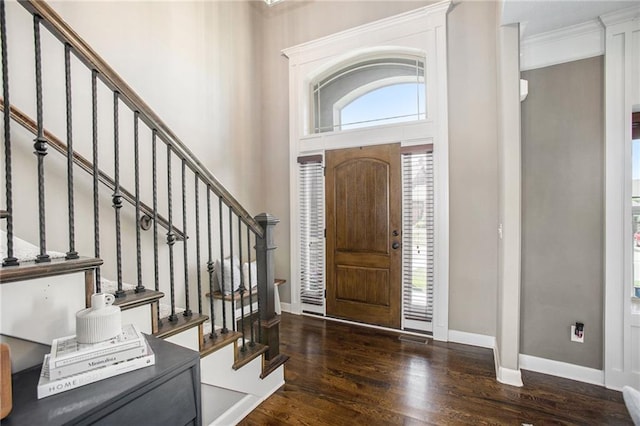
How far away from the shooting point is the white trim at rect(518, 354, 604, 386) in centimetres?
220

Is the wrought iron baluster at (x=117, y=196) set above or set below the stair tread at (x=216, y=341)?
above

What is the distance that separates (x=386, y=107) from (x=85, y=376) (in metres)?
3.36

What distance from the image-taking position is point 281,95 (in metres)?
3.87

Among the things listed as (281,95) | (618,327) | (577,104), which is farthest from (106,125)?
(618,327)

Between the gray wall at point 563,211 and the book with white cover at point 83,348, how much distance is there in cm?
274

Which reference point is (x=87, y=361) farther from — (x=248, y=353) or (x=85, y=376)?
(x=248, y=353)

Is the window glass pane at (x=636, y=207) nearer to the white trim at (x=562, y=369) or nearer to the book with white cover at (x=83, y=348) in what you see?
the white trim at (x=562, y=369)

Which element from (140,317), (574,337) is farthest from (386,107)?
(140,317)

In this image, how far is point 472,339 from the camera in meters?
2.85

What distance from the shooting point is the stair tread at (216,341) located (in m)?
1.64

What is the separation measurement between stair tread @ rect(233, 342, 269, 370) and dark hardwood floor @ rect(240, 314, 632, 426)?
356 millimetres

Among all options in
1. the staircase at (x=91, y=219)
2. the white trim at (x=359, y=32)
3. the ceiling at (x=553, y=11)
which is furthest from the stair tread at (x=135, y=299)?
the white trim at (x=359, y=32)

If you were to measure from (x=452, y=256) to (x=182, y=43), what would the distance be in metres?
3.46

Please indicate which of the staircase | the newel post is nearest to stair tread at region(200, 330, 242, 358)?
the staircase
